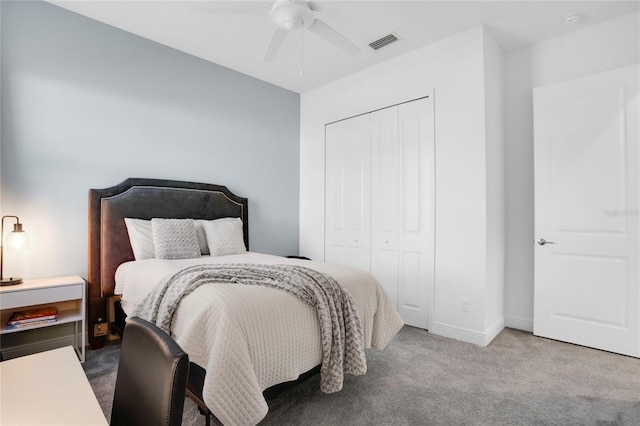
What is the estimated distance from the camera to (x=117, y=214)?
9.95 ft

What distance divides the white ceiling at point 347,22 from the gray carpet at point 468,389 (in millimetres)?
2722

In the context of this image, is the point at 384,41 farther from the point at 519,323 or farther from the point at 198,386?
the point at 198,386

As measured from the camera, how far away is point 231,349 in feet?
4.93

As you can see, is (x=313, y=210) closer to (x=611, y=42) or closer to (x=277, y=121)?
(x=277, y=121)

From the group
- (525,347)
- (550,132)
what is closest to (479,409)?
(525,347)

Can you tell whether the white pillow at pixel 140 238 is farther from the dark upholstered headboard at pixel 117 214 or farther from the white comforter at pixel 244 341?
the white comforter at pixel 244 341

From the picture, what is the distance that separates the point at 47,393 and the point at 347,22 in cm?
324

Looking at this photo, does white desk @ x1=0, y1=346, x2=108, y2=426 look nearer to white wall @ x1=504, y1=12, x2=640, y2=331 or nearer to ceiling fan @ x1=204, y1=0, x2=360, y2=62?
ceiling fan @ x1=204, y1=0, x2=360, y2=62

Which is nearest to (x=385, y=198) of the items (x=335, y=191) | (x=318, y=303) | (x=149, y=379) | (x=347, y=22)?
(x=335, y=191)

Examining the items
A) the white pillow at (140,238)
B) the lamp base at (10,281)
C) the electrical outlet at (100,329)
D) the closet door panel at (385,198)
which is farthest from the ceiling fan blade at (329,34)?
the electrical outlet at (100,329)

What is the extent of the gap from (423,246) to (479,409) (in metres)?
1.69

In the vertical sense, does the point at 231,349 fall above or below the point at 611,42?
below

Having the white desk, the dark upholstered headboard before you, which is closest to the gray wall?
the dark upholstered headboard

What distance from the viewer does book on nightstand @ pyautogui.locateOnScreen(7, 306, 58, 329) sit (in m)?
2.37
